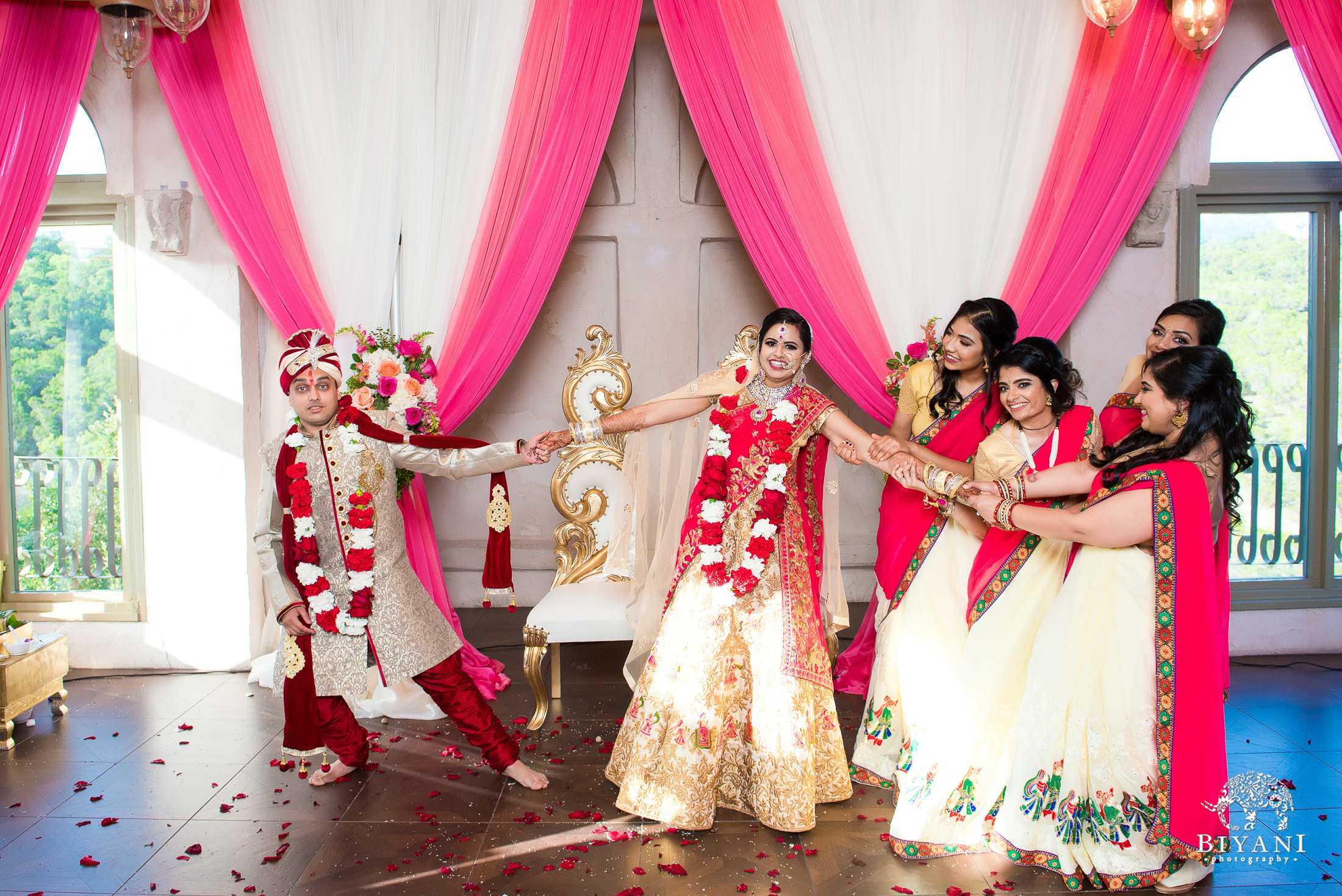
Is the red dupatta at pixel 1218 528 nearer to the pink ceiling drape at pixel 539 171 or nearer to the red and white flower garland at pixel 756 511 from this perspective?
the red and white flower garland at pixel 756 511

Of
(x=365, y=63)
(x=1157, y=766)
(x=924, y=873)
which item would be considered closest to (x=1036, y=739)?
(x=1157, y=766)

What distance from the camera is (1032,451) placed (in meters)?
2.97

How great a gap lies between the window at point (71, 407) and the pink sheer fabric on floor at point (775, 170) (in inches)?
118

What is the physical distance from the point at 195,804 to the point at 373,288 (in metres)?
2.34

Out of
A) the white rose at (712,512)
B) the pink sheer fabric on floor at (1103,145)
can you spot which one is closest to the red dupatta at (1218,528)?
the pink sheer fabric on floor at (1103,145)

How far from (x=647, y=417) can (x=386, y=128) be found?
2117 mm

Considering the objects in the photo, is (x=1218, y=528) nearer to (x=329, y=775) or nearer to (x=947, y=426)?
(x=947, y=426)

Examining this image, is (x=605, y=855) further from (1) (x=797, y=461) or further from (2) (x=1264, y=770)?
(2) (x=1264, y=770)

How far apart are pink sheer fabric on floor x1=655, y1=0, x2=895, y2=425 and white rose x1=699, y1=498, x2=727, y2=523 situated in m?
1.48

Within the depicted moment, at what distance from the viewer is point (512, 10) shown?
418 centimetres

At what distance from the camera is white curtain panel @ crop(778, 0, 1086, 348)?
4.18 meters

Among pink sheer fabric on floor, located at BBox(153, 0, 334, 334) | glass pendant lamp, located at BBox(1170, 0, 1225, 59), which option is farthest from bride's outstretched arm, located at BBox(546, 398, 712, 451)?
glass pendant lamp, located at BBox(1170, 0, 1225, 59)

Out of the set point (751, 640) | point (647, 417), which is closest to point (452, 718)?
point (751, 640)

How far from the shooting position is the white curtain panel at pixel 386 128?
4.20 m
